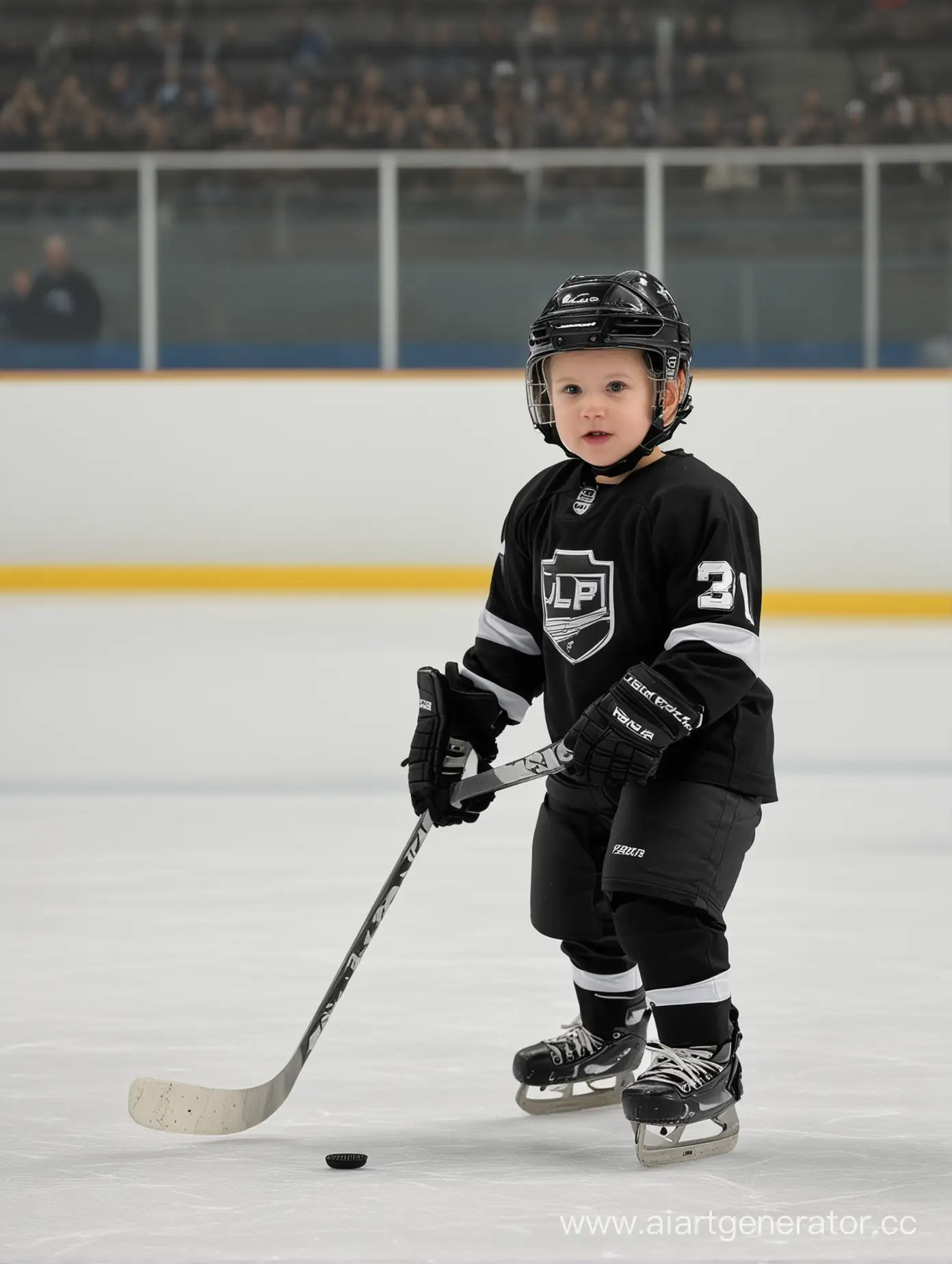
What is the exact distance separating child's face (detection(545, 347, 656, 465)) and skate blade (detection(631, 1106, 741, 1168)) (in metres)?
0.64

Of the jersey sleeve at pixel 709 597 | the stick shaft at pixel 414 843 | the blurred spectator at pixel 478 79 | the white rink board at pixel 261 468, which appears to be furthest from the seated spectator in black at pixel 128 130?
the jersey sleeve at pixel 709 597

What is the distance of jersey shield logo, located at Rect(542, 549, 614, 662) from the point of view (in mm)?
1935

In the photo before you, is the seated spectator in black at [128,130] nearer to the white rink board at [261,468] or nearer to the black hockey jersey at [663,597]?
the white rink board at [261,468]

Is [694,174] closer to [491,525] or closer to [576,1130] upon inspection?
[491,525]

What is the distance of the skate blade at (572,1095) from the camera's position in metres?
2.01

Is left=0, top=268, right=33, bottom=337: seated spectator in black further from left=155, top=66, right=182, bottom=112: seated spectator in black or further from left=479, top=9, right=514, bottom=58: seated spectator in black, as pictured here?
left=479, top=9, right=514, bottom=58: seated spectator in black

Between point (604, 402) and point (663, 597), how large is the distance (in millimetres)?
199

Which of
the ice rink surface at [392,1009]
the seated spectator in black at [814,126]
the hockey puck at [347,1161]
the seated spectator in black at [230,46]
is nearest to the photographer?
the ice rink surface at [392,1009]

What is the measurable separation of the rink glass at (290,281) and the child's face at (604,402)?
633 centimetres

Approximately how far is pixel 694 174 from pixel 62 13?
13.3ft

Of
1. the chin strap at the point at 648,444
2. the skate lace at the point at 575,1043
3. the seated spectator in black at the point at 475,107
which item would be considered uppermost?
the seated spectator in black at the point at 475,107

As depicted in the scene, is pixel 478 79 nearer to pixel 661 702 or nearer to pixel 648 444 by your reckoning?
pixel 648 444

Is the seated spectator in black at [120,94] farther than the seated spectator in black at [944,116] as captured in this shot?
Yes

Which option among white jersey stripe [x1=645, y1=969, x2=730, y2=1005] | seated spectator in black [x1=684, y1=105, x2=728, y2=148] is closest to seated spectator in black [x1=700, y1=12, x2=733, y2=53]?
seated spectator in black [x1=684, y1=105, x2=728, y2=148]
